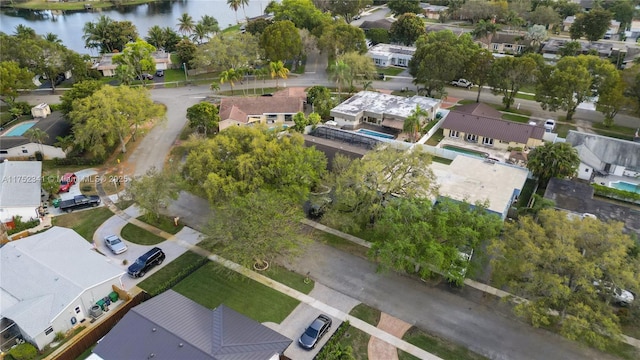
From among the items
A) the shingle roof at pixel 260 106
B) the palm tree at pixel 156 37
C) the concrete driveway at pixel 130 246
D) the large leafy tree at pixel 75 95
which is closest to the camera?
the concrete driveway at pixel 130 246

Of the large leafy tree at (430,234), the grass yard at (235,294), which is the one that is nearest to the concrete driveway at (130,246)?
the grass yard at (235,294)

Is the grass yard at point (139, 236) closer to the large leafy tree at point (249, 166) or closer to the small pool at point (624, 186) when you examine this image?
the large leafy tree at point (249, 166)

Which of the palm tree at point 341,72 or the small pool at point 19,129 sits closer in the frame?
the small pool at point 19,129

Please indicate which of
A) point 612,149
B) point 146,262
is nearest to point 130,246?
point 146,262

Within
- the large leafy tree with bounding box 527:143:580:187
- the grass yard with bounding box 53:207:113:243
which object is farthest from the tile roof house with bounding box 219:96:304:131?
the large leafy tree with bounding box 527:143:580:187

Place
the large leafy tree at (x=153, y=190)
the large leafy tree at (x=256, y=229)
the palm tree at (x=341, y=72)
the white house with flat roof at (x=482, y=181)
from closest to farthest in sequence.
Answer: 1. the large leafy tree at (x=256, y=229)
2. the large leafy tree at (x=153, y=190)
3. the white house with flat roof at (x=482, y=181)
4. the palm tree at (x=341, y=72)

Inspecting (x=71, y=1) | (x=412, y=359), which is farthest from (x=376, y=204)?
(x=71, y=1)

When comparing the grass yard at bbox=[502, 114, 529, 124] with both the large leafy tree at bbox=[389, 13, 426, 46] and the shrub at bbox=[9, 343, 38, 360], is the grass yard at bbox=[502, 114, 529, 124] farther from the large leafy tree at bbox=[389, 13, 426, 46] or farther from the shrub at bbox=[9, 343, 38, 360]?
the shrub at bbox=[9, 343, 38, 360]

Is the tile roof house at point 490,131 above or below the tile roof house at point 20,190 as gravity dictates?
above
